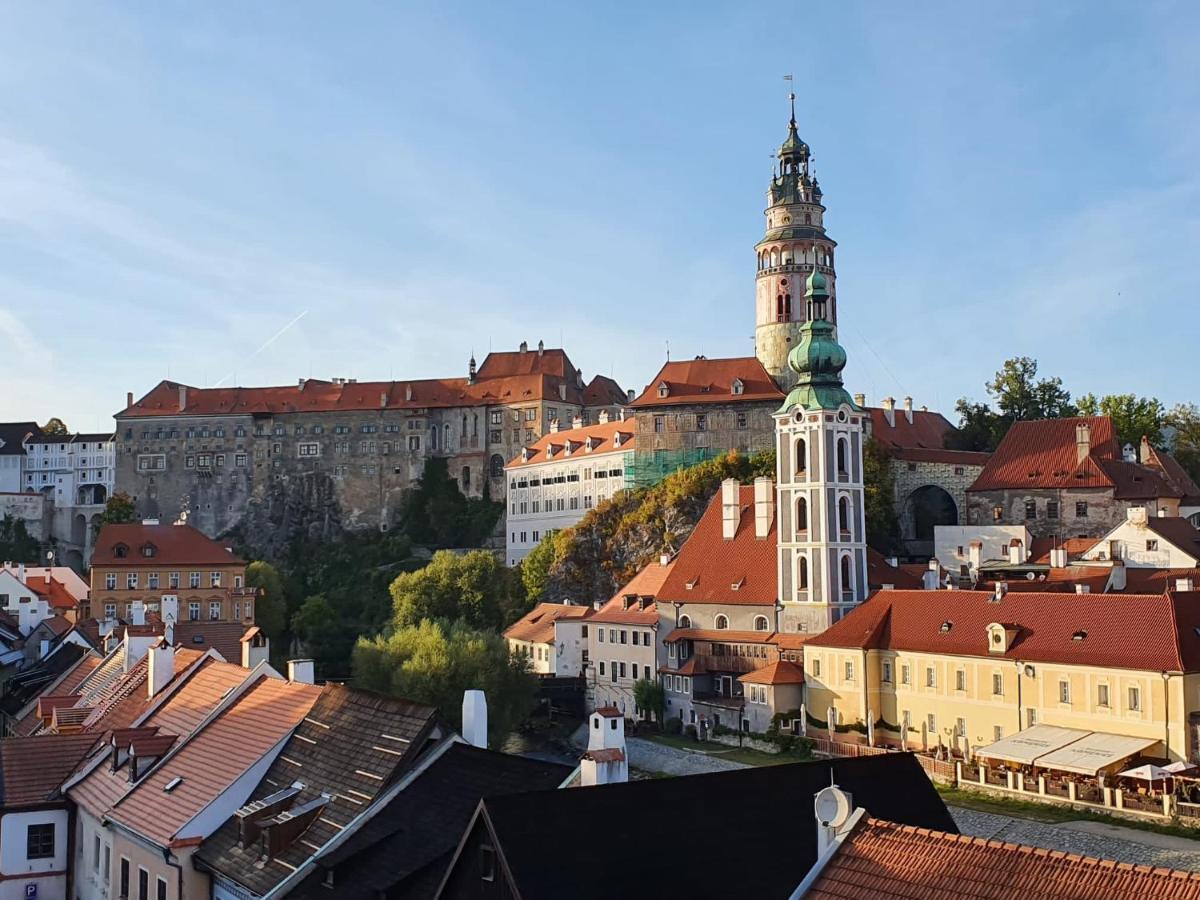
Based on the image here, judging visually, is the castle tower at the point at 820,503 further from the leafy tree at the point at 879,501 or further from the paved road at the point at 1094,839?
the paved road at the point at 1094,839

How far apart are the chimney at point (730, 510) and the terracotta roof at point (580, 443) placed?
24870 mm

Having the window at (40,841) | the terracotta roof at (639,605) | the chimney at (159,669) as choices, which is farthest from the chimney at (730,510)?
the window at (40,841)

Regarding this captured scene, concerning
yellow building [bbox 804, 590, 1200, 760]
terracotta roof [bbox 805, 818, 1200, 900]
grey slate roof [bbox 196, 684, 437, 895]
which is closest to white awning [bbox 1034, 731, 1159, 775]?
yellow building [bbox 804, 590, 1200, 760]

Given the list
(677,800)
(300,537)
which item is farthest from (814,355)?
(300,537)

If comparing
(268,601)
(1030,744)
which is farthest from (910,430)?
(1030,744)

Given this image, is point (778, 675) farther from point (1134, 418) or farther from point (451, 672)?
point (1134, 418)

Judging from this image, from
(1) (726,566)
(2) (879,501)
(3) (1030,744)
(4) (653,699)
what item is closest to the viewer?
(3) (1030,744)

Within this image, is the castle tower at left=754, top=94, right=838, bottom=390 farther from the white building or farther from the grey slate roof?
the grey slate roof

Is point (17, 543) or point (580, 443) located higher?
point (580, 443)

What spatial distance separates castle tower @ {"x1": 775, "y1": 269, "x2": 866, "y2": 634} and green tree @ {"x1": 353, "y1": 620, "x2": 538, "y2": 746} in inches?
439

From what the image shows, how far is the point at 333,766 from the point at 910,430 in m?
65.9

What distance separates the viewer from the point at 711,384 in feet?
273

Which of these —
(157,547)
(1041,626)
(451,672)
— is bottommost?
(451,672)

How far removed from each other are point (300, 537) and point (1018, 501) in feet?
209
